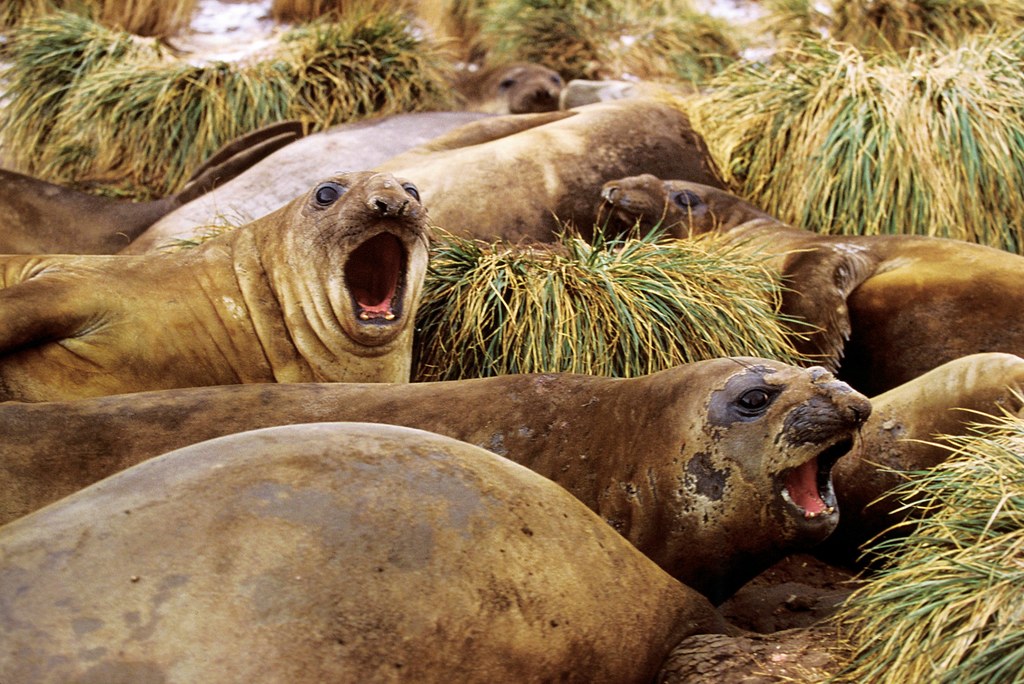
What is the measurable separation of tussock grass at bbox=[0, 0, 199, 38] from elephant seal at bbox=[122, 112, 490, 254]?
3.00 meters

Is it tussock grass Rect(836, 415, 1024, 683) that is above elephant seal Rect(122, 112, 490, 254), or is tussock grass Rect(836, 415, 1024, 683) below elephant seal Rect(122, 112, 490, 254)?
above

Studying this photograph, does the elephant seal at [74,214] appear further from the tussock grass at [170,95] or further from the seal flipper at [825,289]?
the seal flipper at [825,289]

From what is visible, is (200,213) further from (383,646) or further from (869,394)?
(383,646)

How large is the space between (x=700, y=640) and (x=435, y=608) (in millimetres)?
777

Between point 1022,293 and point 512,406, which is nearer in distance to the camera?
point 512,406

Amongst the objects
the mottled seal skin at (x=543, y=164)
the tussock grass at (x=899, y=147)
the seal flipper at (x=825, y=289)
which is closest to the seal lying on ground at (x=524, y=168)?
the mottled seal skin at (x=543, y=164)

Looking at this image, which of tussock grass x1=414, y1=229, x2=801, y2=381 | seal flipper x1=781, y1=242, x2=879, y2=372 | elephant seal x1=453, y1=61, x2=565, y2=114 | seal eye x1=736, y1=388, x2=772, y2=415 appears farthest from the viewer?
elephant seal x1=453, y1=61, x2=565, y2=114

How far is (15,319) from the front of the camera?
4070mm

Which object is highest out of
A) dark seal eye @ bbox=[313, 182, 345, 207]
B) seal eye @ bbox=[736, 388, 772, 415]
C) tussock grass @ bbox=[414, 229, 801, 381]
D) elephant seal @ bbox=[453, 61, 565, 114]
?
seal eye @ bbox=[736, 388, 772, 415]

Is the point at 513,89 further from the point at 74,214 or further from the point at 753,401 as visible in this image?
the point at 753,401

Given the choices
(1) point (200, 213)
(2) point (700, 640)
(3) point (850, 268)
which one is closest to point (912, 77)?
(3) point (850, 268)

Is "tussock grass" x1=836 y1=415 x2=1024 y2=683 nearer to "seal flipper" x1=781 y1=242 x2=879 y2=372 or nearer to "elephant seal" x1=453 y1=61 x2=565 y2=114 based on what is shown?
"seal flipper" x1=781 y1=242 x2=879 y2=372

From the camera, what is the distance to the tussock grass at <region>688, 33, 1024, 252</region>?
21.4 feet

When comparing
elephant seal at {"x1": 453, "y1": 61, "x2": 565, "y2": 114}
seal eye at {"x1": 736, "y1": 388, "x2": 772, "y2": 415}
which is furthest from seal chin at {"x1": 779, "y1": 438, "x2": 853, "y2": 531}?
elephant seal at {"x1": 453, "y1": 61, "x2": 565, "y2": 114}
